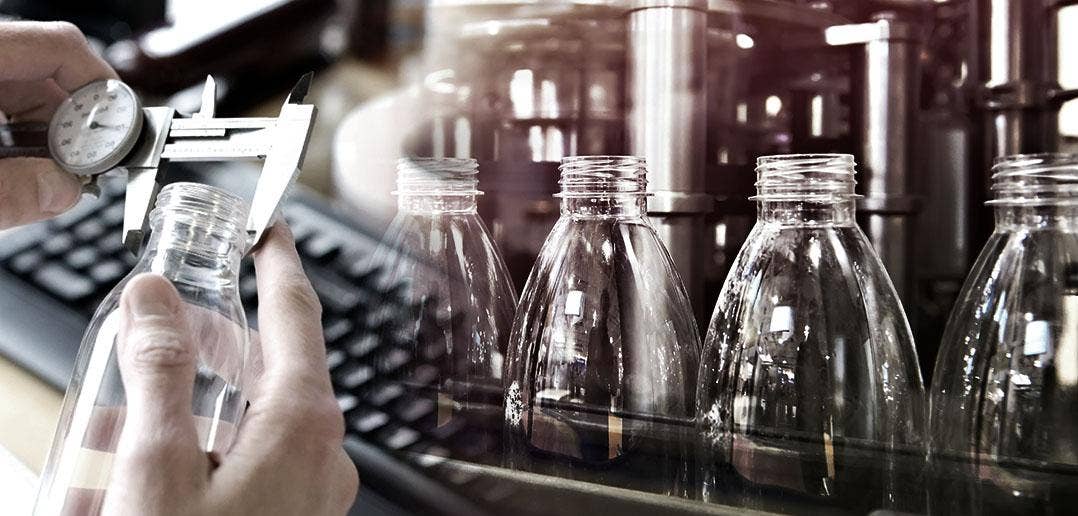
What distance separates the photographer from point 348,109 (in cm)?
60

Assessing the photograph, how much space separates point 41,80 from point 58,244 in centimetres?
20

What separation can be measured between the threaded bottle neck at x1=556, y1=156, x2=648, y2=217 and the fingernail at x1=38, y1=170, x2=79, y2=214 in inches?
11.6

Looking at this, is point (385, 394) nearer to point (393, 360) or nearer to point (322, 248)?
point (393, 360)

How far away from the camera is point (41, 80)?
0.50m

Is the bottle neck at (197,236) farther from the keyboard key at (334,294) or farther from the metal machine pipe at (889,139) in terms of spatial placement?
the metal machine pipe at (889,139)

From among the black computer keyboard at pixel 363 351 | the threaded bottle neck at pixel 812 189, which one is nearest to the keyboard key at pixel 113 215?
the black computer keyboard at pixel 363 351

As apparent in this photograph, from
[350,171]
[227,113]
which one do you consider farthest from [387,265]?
[227,113]

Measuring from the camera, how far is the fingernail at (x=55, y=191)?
491 mm

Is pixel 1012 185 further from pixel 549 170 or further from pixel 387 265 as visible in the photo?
pixel 387 265

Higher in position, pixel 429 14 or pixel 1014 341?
pixel 429 14

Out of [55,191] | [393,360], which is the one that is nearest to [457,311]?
[393,360]

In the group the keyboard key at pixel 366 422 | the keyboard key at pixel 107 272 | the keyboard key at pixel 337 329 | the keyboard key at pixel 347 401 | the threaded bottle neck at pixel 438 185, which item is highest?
the threaded bottle neck at pixel 438 185

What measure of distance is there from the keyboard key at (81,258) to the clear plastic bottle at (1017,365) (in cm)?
56

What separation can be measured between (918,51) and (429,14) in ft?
0.93
